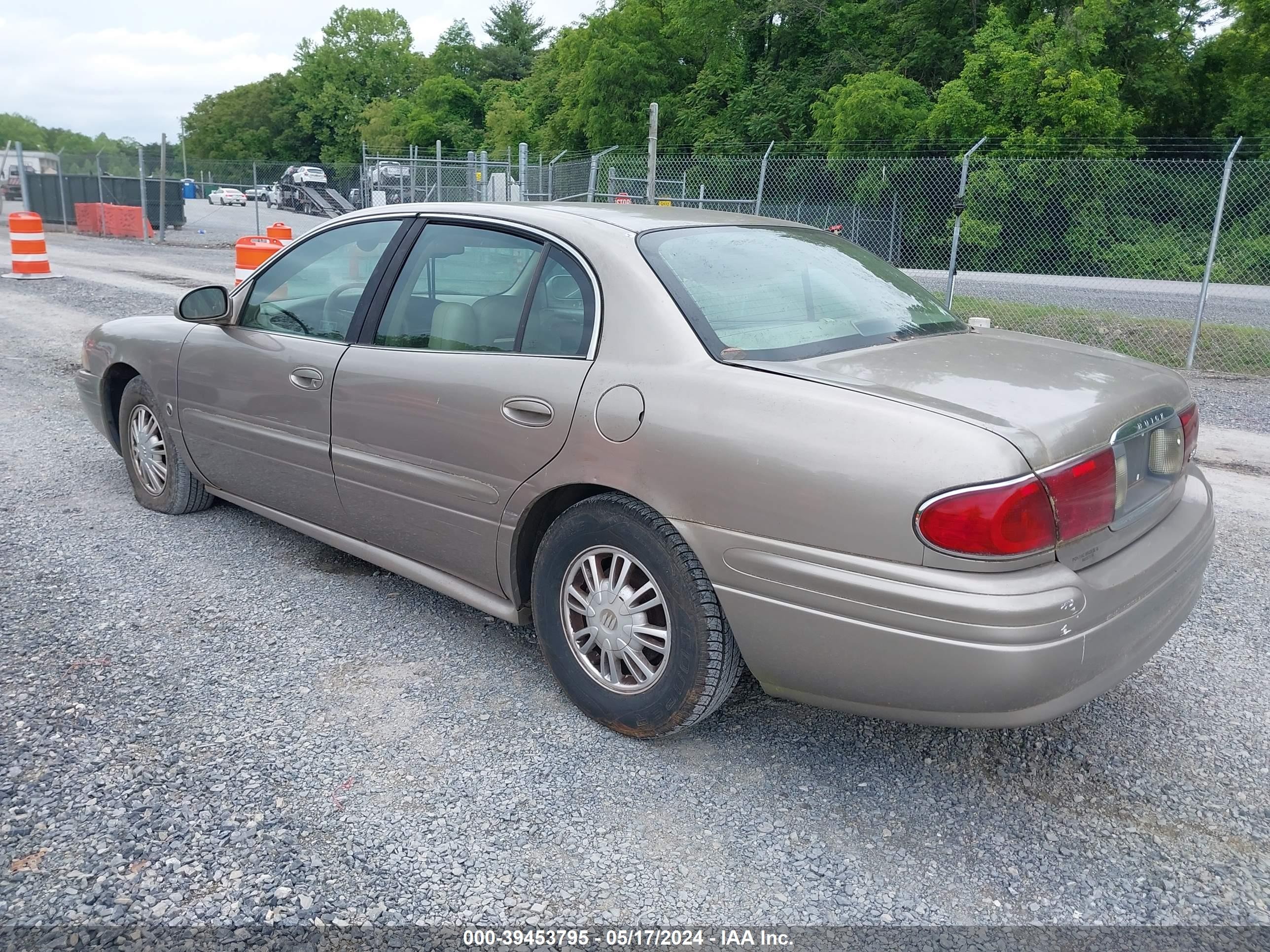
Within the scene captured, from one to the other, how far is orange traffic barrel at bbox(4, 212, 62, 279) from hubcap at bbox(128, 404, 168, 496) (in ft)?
41.3

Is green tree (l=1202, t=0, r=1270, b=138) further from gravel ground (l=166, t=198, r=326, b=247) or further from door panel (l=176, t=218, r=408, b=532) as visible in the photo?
door panel (l=176, t=218, r=408, b=532)

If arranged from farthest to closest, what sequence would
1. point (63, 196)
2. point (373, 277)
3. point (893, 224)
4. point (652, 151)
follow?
1. point (63, 196)
2. point (893, 224)
3. point (652, 151)
4. point (373, 277)

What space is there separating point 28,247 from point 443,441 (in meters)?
15.4

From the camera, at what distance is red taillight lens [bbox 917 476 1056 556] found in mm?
2357

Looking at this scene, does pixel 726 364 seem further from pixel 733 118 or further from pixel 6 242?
pixel 733 118

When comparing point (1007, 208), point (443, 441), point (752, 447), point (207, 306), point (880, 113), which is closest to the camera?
point (752, 447)

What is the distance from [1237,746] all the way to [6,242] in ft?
89.1

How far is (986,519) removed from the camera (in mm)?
2357

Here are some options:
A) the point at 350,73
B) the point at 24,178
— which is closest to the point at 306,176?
the point at 24,178

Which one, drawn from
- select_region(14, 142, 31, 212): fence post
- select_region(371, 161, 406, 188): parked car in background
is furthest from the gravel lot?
select_region(14, 142, 31, 212): fence post

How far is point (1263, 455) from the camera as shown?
7.21 metres

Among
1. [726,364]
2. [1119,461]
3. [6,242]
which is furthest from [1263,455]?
[6,242]

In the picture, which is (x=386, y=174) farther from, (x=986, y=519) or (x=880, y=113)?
(x=986, y=519)

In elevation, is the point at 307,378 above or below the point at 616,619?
above
